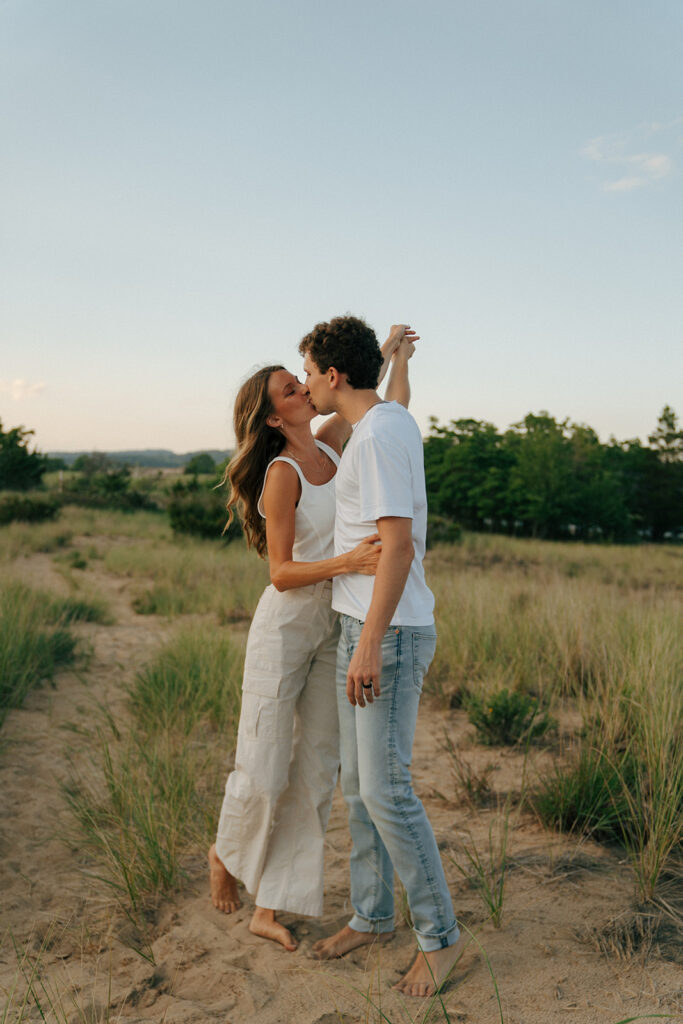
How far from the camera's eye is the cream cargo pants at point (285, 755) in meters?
2.67

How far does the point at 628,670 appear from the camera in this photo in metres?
4.60

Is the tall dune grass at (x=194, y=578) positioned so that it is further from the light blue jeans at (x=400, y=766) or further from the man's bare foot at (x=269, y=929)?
the light blue jeans at (x=400, y=766)

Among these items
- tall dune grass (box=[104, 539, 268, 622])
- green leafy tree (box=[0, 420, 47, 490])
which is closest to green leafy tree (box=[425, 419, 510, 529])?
green leafy tree (box=[0, 420, 47, 490])

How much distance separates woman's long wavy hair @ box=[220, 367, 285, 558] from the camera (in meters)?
2.68

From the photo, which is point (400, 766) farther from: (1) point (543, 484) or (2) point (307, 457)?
(1) point (543, 484)

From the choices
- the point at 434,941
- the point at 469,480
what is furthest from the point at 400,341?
the point at 469,480

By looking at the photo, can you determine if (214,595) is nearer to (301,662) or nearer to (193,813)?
(193,813)

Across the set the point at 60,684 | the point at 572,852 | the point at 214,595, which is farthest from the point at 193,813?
the point at 214,595

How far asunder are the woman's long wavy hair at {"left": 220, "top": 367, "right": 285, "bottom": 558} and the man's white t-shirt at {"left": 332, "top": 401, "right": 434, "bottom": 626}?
462 mm

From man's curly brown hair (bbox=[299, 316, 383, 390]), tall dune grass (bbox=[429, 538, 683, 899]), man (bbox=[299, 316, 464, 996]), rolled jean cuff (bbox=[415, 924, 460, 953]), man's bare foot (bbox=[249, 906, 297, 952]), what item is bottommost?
man's bare foot (bbox=[249, 906, 297, 952])

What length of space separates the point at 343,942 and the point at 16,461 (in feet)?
90.3

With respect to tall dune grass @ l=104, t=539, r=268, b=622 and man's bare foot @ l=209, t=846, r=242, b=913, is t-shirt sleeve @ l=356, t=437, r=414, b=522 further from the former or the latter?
tall dune grass @ l=104, t=539, r=268, b=622

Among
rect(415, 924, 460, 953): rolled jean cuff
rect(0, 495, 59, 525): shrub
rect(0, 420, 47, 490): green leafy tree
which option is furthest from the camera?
rect(0, 420, 47, 490): green leafy tree

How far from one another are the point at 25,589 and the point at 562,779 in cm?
612
